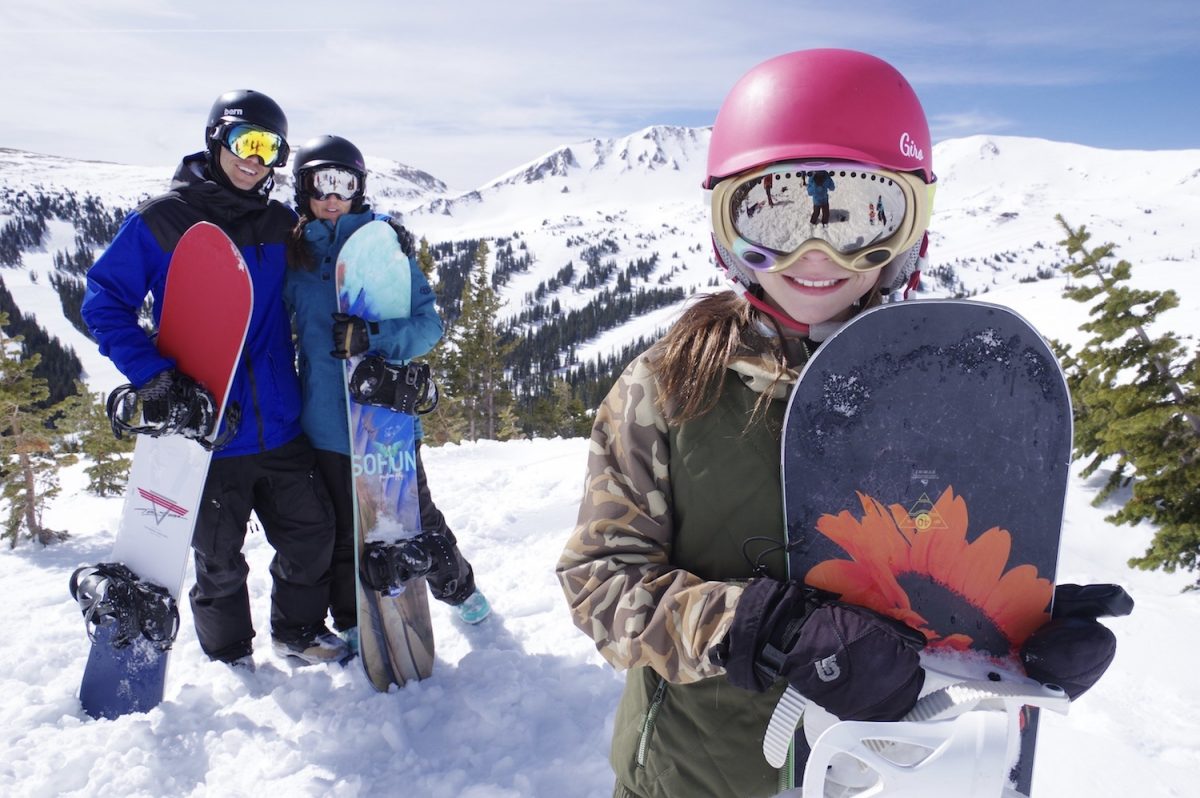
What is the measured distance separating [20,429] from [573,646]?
1275 cm

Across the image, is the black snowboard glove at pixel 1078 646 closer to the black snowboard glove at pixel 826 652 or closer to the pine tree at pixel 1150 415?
the black snowboard glove at pixel 826 652

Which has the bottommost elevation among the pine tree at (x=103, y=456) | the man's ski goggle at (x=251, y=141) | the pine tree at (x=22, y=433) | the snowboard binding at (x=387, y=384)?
the pine tree at (x=103, y=456)

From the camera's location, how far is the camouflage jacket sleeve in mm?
1261

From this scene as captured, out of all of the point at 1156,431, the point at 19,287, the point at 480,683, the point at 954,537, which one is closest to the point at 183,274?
the point at 480,683

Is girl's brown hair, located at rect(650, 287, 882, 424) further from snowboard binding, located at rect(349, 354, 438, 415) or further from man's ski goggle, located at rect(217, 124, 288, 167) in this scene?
man's ski goggle, located at rect(217, 124, 288, 167)

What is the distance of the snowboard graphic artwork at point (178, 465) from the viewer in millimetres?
3234

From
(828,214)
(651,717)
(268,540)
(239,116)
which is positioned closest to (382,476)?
(268,540)

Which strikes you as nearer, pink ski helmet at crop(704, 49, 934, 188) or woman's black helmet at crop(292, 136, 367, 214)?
pink ski helmet at crop(704, 49, 934, 188)

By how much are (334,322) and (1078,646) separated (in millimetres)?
3293

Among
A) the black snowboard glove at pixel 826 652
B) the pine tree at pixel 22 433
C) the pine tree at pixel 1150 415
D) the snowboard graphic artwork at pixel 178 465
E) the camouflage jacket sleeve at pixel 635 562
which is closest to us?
the black snowboard glove at pixel 826 652

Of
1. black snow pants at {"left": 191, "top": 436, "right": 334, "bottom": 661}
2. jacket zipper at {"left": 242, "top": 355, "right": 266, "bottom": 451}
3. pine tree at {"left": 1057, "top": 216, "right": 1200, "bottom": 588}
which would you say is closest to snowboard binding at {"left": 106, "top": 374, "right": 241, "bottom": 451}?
jacket zipper at {"left": 242, "top": 355, "right": 266, "bottom": 451}

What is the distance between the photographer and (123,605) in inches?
125

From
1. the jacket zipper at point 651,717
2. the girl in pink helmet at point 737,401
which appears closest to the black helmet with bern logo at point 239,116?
the girl in pink helmet at point 737,401

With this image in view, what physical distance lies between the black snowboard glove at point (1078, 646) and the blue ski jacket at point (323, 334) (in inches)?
117
